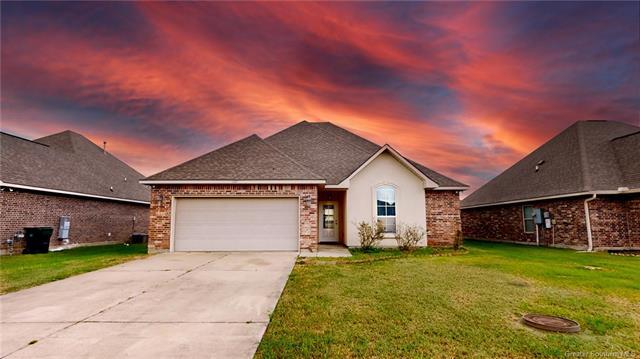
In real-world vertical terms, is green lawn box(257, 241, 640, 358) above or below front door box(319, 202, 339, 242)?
below

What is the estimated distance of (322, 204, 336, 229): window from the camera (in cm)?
1717

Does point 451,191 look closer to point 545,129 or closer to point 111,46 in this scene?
point 545,129

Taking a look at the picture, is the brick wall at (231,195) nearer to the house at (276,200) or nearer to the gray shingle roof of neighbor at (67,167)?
the house at (276,200)

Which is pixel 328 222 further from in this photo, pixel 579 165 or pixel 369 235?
pixel 579 165

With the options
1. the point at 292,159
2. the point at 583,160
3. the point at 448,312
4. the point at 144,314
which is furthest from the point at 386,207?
the point at 144,314

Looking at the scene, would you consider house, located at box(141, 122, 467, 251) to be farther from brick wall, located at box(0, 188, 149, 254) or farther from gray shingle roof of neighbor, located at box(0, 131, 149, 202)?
gray shingle roof of neighbor, located at box(0, 131, 149, 202)

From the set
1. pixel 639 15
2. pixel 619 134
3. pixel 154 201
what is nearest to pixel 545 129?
pixel 619 134

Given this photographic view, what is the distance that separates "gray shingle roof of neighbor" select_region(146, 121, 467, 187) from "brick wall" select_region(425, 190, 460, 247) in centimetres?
71

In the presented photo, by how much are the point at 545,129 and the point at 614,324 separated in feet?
64.3

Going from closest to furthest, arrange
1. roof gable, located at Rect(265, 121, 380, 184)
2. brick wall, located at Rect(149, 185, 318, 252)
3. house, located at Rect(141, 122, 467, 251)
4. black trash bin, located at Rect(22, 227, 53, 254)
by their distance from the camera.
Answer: brick wall, located at Rect(149, 185, 318, 252) < house, located at Rect(141, 122, 467, 251) < black trash bin, located at Rect(22, 227, 53, 254) < roof gable, located at Rect(265, 121, 380, 184)

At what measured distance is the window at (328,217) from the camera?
56.3 feet

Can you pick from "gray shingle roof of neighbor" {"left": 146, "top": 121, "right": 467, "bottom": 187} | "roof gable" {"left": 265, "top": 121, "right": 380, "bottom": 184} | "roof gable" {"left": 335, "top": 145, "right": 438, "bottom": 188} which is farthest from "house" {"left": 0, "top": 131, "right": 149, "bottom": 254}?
"roof gable" {"left": 335, "top": 145, "right": 438, "bottom": 188}

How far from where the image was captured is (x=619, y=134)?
18297 millimetres

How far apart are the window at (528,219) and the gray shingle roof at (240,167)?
44.2 feet
